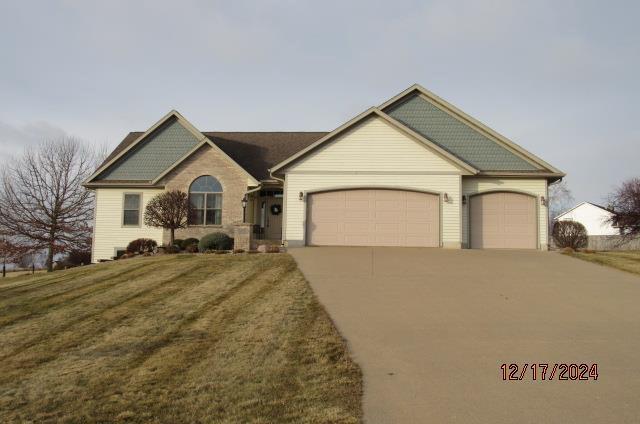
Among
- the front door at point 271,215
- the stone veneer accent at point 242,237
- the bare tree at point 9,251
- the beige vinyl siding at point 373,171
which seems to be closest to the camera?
the stone veneer accent at point 242,237

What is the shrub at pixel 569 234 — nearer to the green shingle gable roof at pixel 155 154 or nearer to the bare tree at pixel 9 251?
the green shingle gable roof at pixel 155 154

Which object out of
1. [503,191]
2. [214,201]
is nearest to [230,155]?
[214,201]

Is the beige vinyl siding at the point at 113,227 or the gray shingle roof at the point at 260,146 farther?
the gray shingle roof at the point at 260,146

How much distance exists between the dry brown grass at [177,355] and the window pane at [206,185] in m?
9.70

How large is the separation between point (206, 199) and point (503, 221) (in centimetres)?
1251

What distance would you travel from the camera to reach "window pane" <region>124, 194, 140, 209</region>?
2305 cm

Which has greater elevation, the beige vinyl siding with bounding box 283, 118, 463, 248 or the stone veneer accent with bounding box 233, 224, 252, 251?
the beige vinyl siding with bounding box 283, 118, 463, 248

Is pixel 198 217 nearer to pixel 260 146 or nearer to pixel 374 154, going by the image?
pixel 260 146

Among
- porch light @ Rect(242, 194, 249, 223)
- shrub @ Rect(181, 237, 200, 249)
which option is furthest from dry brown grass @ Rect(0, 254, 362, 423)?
porch light @ Rect(242, 194, 249, 223)

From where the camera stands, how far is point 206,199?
22.1 m

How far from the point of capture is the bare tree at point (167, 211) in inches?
760

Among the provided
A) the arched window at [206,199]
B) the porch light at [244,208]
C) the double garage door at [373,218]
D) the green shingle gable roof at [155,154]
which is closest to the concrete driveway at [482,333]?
the double garage door at [373,218]

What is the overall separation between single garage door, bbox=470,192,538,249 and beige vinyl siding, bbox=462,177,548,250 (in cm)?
22

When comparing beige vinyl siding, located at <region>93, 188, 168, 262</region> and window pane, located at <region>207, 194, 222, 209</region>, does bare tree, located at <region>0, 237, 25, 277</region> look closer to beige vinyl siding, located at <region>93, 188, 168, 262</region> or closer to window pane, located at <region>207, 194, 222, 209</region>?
beige vinyl siding, located at <region>93, 188, 168, 262</region>
